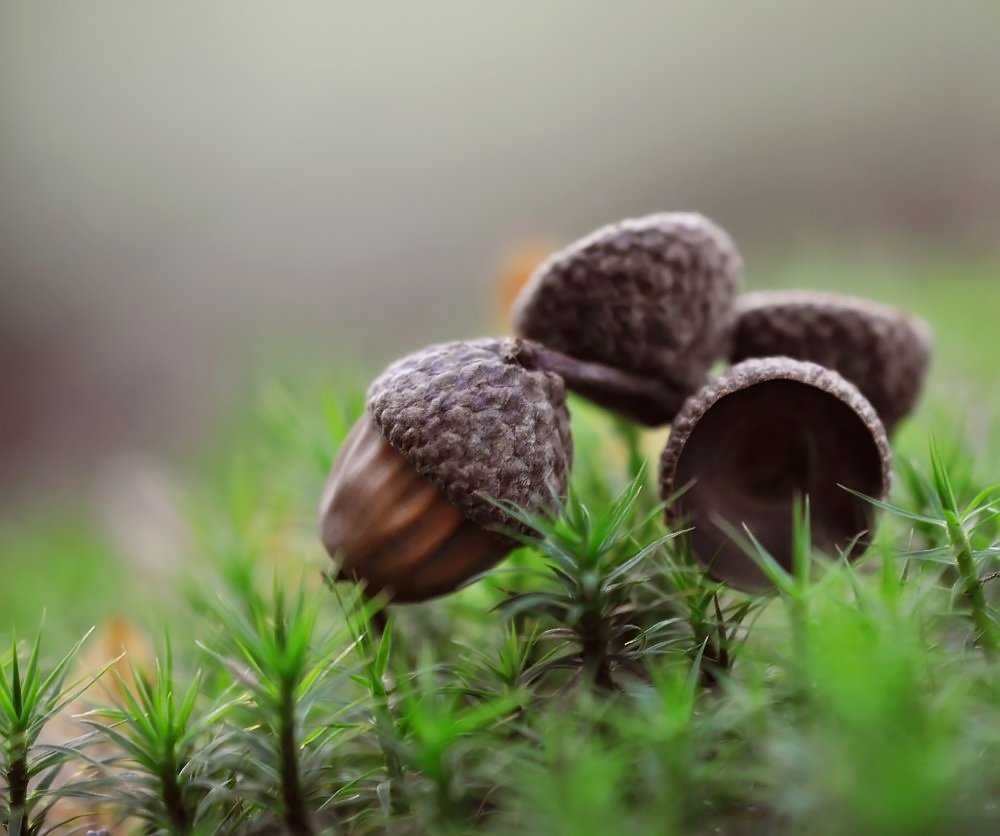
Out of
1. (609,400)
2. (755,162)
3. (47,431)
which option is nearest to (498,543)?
(609,400)

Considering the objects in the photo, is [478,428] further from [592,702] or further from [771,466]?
[771,466]

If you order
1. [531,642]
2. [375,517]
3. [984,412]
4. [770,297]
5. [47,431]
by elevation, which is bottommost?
[47,431]

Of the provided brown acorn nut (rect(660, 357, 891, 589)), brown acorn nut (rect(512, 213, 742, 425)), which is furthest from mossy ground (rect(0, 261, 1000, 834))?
brown acorn nut (rect(512, 213, 742, 425))

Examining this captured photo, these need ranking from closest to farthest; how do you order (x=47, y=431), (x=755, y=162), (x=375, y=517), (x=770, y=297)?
(x=375, y=517) → (x=770, y=297) → (x=47, y=431) → (x=755, y=162)

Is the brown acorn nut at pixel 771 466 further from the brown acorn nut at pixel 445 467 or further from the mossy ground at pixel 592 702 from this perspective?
the brown acorn nut at pixel 445 467

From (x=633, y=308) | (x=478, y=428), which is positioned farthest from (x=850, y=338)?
(x=478, y=428)

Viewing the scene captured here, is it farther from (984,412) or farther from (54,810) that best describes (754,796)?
(984,412)
